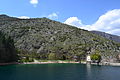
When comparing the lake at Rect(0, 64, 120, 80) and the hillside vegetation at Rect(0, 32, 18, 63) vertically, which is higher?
the hillside vegetation at Rect(0, 32, 18, 63)

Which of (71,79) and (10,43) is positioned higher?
(10,43)

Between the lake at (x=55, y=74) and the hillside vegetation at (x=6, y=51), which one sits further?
the hillside vegetation at (x=6, y=51)

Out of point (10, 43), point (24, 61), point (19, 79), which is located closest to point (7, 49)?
point (10, 43)

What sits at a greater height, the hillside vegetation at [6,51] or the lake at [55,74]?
the hillside vegetation at [6,51]

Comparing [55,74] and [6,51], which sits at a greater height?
[6,51]

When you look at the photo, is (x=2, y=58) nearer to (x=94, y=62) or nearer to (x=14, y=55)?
(x=14, y=55)

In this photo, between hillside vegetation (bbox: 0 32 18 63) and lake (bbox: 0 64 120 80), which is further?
hillside vegetation (bbox: 0 32 18 63)

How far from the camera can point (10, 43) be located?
6570 inches

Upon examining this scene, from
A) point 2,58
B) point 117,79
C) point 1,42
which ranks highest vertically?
point 1,42

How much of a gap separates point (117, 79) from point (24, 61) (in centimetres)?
12193

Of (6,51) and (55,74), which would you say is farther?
(6,51)

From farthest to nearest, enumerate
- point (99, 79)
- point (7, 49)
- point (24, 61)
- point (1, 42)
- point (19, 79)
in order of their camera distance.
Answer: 1. point (24, 61)
2. point (7, 49)
3. point (1, 42)
4. point (99, 79)
5. point (19, 79)

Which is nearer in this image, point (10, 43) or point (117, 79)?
point (117, 79)

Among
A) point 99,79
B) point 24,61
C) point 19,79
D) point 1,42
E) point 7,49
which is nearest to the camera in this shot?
point 19,79
